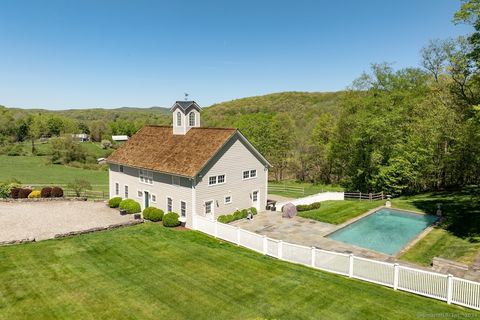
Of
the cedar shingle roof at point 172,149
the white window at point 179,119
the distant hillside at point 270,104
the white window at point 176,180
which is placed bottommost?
the white window at point 176,180

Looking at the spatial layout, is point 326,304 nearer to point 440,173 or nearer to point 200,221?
point 200,221

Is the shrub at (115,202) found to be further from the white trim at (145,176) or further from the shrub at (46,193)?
the shrub at (46,193)

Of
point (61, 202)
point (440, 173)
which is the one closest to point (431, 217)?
point (440, 173)

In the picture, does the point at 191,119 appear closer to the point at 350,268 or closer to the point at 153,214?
the point at 153,214

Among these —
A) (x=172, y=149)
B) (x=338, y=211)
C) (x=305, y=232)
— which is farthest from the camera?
(x=338, y=211)

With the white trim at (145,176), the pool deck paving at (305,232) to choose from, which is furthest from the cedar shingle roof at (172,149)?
the pool deck paving at (305,232)

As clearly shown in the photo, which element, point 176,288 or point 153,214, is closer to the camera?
point 176,288

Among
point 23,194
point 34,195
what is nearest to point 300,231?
point 34,195
